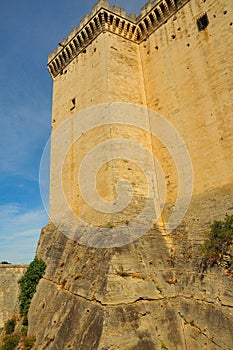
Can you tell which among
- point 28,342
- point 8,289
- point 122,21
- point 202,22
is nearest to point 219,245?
point 28,342

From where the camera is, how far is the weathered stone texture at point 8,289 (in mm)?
14797

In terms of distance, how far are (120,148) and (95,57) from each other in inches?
182

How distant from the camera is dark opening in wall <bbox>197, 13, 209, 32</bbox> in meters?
9.42

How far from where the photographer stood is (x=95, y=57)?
11.7 m

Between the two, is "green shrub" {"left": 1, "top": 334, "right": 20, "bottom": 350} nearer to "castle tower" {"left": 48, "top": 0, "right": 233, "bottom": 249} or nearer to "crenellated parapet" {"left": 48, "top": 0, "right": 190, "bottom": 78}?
"castle tower" {"left": 48, "top": 0, "right": 233, "bottom": 249}

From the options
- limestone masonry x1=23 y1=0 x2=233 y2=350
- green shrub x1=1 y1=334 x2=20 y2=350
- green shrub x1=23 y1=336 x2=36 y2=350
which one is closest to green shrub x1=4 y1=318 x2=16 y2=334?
green shrub x1=1 y1=334 x2=20 y2=350

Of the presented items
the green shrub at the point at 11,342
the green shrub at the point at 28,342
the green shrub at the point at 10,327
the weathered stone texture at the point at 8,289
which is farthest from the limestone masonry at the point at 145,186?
the weathered stone texture at the point at 8,289

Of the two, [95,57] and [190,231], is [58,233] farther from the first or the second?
[95,57]

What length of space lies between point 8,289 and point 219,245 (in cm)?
1280

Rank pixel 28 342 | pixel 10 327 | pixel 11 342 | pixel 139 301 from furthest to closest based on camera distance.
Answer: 1. pixel 10 327
2. pixel 11 342
3. pixel 28 342
4. pixel 139 301

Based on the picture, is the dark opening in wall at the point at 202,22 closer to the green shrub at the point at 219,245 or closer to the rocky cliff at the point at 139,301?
the green shrub at the point at 219,245

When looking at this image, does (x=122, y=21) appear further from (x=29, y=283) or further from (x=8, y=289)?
(x=8, y=289)

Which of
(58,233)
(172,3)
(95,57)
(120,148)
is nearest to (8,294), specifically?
(58,233)

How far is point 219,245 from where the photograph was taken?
283 inches
